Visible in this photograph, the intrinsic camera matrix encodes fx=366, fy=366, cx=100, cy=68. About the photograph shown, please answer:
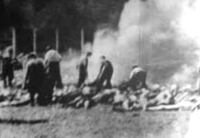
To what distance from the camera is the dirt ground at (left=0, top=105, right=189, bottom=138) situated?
3.76 metres

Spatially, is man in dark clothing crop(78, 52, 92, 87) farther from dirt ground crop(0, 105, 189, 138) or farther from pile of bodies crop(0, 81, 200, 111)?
dirt ground crop(0, 105, 189, 138)

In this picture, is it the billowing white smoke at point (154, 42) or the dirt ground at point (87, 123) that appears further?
the billowing white smoke at point (154, 42)

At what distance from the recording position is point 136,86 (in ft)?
12.8

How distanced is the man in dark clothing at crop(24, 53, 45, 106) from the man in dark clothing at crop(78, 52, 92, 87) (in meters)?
0.39

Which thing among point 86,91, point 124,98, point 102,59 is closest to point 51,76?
point 86,91

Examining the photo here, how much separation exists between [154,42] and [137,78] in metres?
0.43

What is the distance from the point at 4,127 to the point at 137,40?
1662 mm

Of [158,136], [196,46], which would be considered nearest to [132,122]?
[158,136]

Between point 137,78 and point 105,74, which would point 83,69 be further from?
point 137,78

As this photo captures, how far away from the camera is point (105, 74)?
12.7 ft

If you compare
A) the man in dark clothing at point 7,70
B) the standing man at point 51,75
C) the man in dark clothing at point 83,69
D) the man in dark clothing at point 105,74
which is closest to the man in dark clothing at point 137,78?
the man in dark clothing at point 105,74

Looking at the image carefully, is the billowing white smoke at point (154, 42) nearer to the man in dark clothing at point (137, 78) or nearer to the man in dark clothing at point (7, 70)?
the man in dark clothing at point (137, 78)

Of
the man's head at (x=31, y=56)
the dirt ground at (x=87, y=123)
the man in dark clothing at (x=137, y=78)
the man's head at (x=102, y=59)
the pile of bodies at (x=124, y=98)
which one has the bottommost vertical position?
the dirt ground at (x=87, y=123)

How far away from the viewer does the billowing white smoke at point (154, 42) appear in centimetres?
386
